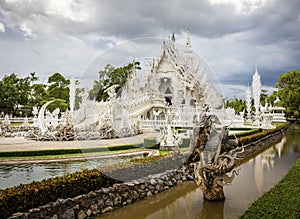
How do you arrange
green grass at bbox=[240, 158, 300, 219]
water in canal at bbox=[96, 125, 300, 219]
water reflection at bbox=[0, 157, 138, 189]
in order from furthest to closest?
1. water reflection at bbox=[0, 157, 138, 189]
2. water in canal at bbox=[96, 125, 300, 219]
3. green grass at bbox=[240, 158, 300, 219]

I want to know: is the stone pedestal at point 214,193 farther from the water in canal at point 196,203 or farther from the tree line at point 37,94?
the tree line at point 37,94

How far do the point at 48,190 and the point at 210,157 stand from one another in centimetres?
421

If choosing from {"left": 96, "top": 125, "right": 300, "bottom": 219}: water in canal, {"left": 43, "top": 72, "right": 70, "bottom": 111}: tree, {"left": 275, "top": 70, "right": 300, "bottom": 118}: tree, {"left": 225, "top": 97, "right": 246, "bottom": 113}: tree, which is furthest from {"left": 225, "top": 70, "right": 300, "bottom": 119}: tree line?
{"left": 96, "top": 125, "right": 300, "bottom": 219}: water in canal

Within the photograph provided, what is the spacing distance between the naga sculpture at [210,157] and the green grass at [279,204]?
1123mm

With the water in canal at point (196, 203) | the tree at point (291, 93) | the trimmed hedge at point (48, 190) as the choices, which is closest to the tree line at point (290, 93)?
the tree at point (291, 93)

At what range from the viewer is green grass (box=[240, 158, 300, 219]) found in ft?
18.6

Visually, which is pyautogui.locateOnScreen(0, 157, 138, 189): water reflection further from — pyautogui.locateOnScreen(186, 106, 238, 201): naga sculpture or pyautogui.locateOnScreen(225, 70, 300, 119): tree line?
pyautogui.locateOnScreen(225, 70, 300, 119): tree line

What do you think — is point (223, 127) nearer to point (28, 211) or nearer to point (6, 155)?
point (28, 211)

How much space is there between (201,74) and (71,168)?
5935mm

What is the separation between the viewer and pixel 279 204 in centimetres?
625

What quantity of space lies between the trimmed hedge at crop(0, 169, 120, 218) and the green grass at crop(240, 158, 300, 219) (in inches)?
140

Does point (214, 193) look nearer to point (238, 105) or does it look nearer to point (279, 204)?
point (279, 204)

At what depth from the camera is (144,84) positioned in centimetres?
926

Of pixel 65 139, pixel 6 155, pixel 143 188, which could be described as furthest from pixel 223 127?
pixel 65 139
